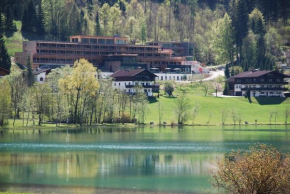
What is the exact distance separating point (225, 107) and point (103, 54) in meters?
56.8

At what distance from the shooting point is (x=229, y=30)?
186 m

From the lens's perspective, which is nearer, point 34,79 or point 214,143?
point 214,143

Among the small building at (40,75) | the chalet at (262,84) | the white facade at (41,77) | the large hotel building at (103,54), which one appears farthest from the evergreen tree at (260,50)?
the white facade at (41,77)

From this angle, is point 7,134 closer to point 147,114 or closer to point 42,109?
point 42,109

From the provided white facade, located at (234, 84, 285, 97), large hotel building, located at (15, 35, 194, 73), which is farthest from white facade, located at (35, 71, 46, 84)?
white facade, located at (234, 84, 285, 97)

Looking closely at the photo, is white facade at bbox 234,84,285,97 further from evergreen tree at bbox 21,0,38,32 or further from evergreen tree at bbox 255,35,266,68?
evergreen tree at bbox 21,0,38,32

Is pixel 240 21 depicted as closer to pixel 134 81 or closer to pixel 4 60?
pixel 134 81

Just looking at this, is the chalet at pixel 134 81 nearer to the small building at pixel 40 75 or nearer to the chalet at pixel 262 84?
the small building at pixel 40 75

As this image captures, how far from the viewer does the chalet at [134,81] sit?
146250 mm

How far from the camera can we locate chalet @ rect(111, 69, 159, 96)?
5758 inches

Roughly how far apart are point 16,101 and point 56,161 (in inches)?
2004

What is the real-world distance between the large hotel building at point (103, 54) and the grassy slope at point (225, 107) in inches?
1218

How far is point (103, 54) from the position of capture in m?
182

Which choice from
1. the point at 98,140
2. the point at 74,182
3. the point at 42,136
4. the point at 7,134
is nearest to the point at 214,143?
the point at 98,140
